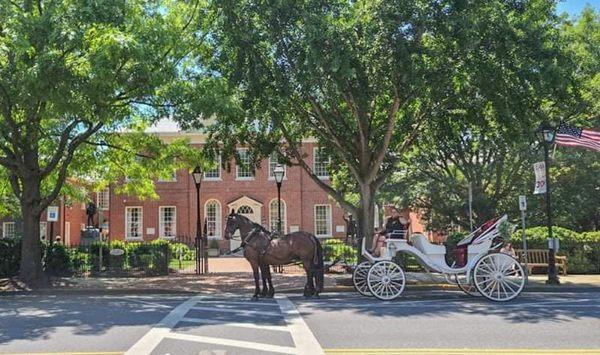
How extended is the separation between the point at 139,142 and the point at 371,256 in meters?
10.5

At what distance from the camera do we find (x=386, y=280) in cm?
1429

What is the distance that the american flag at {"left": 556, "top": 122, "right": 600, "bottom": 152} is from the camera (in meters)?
19.8

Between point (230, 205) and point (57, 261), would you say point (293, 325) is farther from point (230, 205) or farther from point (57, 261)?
point (230, 205)

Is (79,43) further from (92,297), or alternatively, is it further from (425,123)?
(425,123)

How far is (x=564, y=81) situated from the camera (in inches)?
621

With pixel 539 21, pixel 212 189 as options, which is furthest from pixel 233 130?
pixel 212 189

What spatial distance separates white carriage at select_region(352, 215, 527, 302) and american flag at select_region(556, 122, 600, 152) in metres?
6.54

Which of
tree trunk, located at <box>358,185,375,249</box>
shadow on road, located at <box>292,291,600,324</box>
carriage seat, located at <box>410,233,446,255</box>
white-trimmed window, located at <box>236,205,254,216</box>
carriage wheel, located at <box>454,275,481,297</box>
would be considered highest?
A: white-trimmed window, located at <box>236,205,254,216</box>

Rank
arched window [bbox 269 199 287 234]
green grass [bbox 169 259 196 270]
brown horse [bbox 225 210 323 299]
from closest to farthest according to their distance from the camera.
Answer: brown horse [bbox 225 210 323 299] < green grass [bbox 169 259 196 270] < arched window [bbox 269 199 287 234]

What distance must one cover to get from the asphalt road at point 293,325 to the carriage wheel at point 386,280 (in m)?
0.26

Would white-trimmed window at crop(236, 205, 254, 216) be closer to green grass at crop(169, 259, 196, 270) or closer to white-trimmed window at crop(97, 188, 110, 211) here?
white-trimmed window at crop(97, 188, 110, 211)

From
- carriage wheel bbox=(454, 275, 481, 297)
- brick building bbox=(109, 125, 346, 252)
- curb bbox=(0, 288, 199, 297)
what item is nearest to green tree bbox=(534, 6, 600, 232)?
brick building bbox=(109, 125, 346, 252)

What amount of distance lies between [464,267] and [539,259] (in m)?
9.16

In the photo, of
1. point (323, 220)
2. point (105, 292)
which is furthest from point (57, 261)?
point (323, 220)
